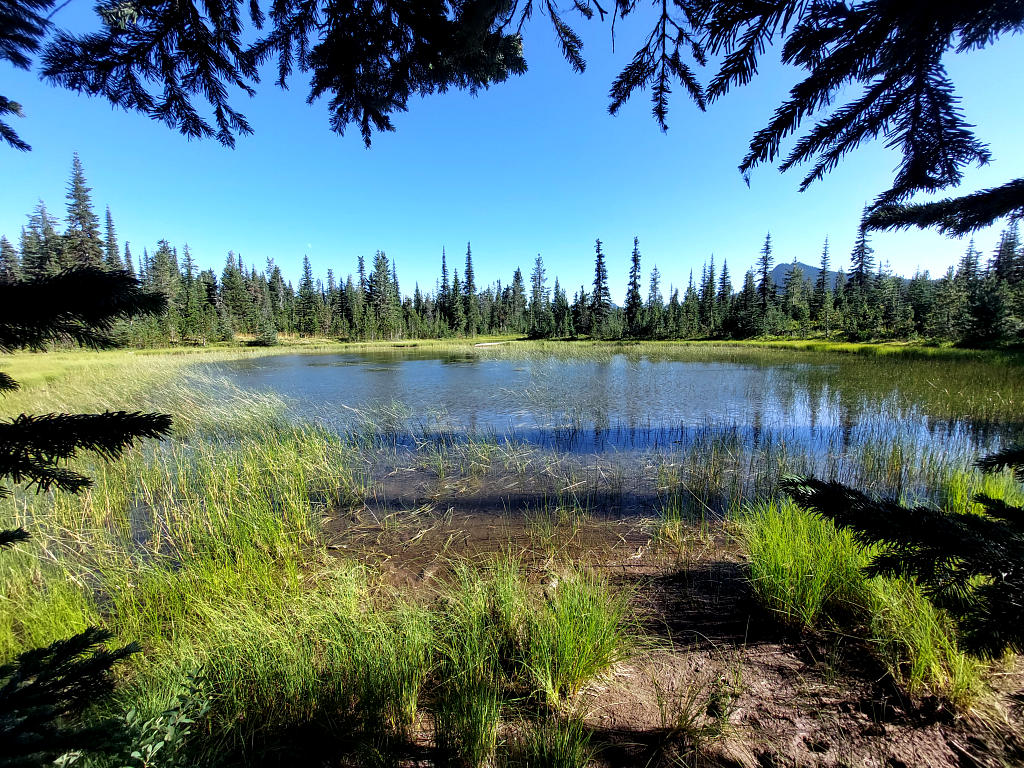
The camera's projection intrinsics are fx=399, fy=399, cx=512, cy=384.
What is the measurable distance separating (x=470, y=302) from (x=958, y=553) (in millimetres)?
79492

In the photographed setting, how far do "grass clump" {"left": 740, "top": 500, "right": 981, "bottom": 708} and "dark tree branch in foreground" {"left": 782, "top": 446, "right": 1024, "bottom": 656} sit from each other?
1.39m

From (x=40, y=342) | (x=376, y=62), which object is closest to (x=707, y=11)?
(x=376, y=62)

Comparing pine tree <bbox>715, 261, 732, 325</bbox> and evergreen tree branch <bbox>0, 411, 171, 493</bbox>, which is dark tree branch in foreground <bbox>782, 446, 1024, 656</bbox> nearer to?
evergreen tree branch <bbox>0, 411, 171, 493</bbox>

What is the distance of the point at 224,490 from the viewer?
6086mm

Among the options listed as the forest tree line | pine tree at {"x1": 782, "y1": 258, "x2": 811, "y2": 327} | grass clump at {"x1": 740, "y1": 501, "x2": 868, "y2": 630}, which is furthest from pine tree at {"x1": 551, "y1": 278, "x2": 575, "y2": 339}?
grass clump at {"x1": 740, "y1": 501, "x2": 868, "y2": 630}

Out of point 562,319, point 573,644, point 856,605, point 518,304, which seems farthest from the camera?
point 518,304

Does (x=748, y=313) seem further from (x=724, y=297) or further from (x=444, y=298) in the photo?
(x=444, y=298)

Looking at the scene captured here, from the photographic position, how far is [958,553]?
3.36 ft

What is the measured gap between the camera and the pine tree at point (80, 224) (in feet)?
105

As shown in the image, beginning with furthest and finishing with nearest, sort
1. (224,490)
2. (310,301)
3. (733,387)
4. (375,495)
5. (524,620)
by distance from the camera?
1. (310,301)
2. (733,387)
3. (375,495)
4. (224,490)
5. (524,620)

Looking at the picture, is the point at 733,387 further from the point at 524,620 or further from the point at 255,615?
the point at 255,615

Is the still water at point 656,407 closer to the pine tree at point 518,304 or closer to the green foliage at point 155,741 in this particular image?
the green foliage at point 155,741

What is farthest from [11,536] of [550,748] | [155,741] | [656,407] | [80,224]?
[80,224]

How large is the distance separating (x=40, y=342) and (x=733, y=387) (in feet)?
59.9
